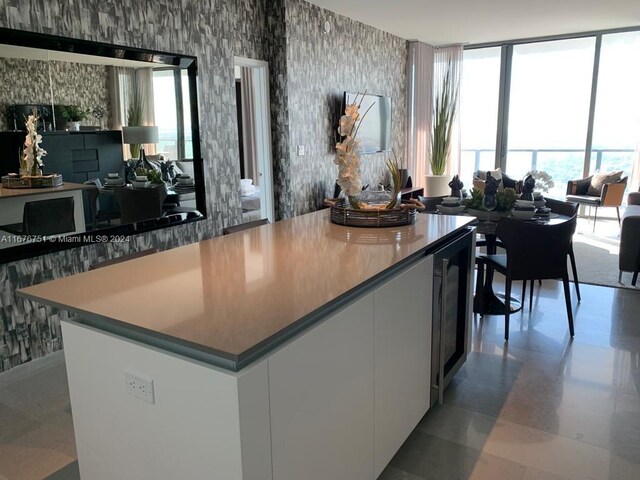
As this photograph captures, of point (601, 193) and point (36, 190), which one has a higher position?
point (36, 190)

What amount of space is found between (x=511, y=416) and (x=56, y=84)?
10.4 feet

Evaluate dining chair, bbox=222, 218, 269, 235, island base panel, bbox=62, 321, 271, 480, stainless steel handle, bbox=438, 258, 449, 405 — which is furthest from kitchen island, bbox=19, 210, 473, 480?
dining chair, bbox=222, 218, 269, 235

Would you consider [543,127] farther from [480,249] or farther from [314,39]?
[314,39]

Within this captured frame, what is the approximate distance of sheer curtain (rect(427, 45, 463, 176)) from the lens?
7895 millimetres

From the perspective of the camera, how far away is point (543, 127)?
812cm

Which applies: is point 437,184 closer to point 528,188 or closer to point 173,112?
point 528,188

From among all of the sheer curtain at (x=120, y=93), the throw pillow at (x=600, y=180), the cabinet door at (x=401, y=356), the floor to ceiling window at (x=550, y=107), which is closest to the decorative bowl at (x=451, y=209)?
the cabinet door at (x=401, y=356)

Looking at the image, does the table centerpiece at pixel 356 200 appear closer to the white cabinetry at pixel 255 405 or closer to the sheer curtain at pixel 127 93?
the white cabinetry at pixel 255 405

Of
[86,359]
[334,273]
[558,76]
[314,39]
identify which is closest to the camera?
[86,359]

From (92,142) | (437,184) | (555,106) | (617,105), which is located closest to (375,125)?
(437,184)

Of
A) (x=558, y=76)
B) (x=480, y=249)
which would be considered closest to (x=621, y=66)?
(x=558, y=76)

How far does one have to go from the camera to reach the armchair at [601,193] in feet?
22.0

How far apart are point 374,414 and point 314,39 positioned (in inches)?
177

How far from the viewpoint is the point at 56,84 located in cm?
303
